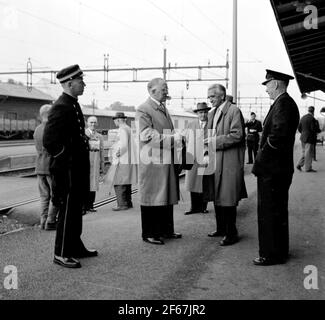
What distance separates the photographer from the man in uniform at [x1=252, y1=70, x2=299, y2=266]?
15.4 ft

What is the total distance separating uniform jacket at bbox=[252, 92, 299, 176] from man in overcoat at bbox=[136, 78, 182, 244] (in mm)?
1154

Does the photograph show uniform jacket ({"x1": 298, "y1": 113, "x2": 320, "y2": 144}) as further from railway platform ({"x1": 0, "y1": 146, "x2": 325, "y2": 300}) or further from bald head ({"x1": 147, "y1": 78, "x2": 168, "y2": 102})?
bald head ({"x1": 147, "y1": 78, "x2": 168, "y2": 102})

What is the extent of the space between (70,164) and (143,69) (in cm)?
2634

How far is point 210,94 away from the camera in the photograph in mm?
5781

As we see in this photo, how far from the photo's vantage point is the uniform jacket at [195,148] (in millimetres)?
6115

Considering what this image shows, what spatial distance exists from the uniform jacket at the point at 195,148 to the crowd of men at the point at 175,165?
1 centimetres

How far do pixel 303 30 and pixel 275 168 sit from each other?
5888 millimetres

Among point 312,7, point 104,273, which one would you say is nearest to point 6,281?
point 104,273
